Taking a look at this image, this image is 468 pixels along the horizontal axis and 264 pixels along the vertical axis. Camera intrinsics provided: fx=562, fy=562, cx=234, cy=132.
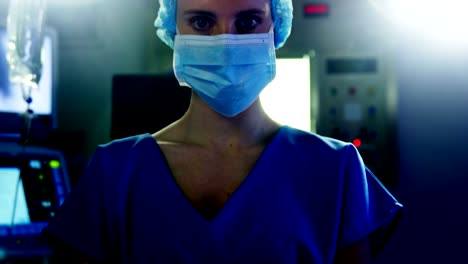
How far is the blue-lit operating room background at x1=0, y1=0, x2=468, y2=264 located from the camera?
2408 millimetres

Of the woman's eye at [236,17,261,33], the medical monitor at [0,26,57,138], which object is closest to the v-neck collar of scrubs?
the woman's eye at [236,17,261,33]

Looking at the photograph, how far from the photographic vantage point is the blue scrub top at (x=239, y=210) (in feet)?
3.26

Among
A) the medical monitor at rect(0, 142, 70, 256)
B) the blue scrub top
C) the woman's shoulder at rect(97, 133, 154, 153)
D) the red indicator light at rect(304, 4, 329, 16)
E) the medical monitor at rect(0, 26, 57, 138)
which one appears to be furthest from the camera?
the red indicator light at rect(304, 4, 329, 16)

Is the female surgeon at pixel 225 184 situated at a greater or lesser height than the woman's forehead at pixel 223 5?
lesser

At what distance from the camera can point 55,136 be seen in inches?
82.0

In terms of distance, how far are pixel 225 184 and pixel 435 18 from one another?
1.79 metres

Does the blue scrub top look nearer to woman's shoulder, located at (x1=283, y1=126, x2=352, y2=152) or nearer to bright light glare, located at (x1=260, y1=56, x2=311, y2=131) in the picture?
woman's shoulder, located at (x1=283, y1=126, x2=352, y2=152)

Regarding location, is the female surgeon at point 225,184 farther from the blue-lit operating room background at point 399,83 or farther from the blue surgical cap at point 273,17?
the blue-lit operating room background at point 399,83

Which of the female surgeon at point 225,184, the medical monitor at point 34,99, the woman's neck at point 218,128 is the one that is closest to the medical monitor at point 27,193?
the medical monitor at point 34,99

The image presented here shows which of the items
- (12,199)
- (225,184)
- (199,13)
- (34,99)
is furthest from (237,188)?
(34,99)

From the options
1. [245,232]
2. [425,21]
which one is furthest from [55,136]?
[425,21]

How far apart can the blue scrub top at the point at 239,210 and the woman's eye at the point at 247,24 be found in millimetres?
220

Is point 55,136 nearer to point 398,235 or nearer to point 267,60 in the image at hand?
point 267,60

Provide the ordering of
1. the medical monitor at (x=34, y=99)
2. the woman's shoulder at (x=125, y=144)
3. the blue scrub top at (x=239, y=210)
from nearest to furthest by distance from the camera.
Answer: the blue scrub top at (x=239, y=210) < the woman's shoulder at (x=125, y=144) < the medical monitor at (x=34, y=99)
